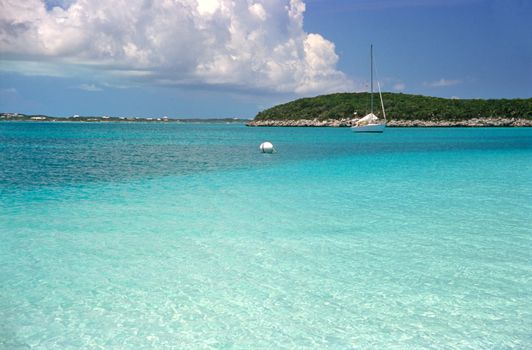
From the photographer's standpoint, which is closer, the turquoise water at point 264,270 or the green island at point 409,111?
the turquoise water at point 264,270

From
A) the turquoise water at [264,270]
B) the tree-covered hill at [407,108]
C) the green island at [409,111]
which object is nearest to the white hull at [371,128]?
the green island at [409,111]

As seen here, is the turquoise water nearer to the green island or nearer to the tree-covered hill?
the green island

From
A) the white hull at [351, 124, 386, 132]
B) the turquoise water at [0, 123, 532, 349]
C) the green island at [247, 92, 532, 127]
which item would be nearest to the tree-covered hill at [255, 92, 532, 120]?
the green island at [247, 92, 532, 127]

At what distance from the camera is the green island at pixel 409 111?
15088cm

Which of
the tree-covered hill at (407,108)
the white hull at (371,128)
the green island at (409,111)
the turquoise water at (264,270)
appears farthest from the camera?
the tree-covered hill at (407,108)

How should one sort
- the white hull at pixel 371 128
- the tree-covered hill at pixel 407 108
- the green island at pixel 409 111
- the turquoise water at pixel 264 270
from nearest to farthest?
the turquoise water at pixel 264 270, the white hull at pixel 371 128, the green island at pixel 409 111, the tree-covered hill at pixel 407 108

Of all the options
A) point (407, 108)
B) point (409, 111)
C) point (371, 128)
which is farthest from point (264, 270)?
point (407, 108)

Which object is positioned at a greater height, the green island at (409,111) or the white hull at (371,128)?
the green island at (409,111)

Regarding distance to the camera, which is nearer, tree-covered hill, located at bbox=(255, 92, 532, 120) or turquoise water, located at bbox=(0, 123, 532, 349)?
turquoise water, located at bbox=(0, 123, 532, 349)

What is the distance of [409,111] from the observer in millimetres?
160375

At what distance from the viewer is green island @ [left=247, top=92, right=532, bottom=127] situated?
5940 inches

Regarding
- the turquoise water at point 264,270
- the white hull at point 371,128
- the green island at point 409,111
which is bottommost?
the turquoise water at point 264,270

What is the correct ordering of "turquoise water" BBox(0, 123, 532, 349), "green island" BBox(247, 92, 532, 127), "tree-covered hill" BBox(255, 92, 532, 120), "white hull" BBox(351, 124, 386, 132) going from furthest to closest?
1. "tree-covered hill" BBox(255, 92, 532, 120)
2. "green island" BBox(247, 92, 532, 127)
3. "white hull" BBox(351, 124, 386, 132)
4. "turquoise water" BBox(0, 123, 532, 349)

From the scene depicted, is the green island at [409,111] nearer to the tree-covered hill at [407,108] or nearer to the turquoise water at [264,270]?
the tree-covered hill at [407,108]
